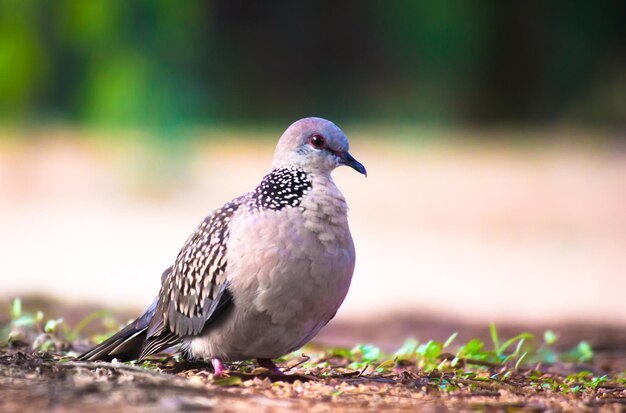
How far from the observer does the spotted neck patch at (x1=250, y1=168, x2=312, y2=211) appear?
13.8 feet

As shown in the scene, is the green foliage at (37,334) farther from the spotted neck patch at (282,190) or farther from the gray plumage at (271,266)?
the spotted neck patch at (282,190)

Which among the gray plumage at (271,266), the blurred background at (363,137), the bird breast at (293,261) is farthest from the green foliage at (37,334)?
the blurred background at (363,137)

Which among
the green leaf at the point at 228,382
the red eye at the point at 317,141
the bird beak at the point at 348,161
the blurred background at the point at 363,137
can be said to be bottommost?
the green leaf at the point at 228,382

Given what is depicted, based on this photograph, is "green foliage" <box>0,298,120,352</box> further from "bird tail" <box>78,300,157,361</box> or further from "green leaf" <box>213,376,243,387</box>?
"green leaf" <box>213,376,243,387</box>

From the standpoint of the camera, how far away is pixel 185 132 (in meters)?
15.8

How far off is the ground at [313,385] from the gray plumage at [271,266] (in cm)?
15

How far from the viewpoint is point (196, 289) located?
428 centimetres

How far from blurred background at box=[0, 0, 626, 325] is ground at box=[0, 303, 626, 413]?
2.91 m

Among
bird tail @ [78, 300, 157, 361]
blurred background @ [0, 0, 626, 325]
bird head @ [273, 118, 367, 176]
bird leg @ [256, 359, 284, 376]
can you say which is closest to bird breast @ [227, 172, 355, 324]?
bird head @ [273, 118, 367, 176]

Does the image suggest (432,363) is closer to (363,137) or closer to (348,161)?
(348,161)

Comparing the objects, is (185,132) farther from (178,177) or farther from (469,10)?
(469,10)

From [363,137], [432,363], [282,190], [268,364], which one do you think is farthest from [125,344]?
[363,137]

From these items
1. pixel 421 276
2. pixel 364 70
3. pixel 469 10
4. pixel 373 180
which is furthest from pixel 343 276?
pixel 364 70

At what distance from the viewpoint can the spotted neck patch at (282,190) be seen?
4.21m
